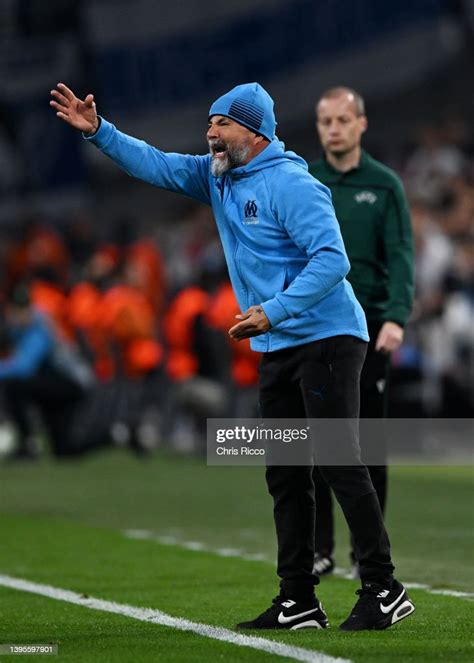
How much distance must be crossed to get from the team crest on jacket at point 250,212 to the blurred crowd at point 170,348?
10.8 metres

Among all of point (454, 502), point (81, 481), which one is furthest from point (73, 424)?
point (454, 502)

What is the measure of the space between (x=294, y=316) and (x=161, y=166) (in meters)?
1.05

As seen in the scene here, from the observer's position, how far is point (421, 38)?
80.3 ft

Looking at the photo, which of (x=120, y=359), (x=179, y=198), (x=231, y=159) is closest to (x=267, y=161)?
(x=231, y=159)

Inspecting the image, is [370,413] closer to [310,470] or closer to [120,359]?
[310,470]

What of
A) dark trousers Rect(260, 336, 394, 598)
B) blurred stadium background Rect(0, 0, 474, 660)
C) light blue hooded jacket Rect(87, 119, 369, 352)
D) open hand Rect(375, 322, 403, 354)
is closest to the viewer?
light blue hooded jacket Rect(87, 119, 369, 352)

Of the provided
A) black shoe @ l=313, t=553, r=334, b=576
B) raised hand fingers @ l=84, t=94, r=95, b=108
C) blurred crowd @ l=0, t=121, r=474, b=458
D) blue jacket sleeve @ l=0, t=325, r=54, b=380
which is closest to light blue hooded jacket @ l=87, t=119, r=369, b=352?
raised hand fingers @ l=84, t=94, r=95, b=108

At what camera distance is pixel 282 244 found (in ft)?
23.4

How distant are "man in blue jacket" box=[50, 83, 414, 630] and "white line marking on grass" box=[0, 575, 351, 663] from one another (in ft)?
0.80

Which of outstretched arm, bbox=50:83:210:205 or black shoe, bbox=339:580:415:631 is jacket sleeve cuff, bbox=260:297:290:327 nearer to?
outstretched arm, bbox=50:83:210:205

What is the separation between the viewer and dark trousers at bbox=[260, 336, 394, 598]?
22.9 ft

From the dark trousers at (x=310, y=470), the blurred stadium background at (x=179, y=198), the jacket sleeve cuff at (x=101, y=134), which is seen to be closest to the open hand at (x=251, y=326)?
the dark trousers at (x=310, y=470)

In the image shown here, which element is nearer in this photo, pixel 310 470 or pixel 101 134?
pixel 310 470

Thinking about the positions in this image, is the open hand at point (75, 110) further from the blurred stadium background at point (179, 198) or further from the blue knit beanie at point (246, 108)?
the blurred stadium background at point (179, 198)
